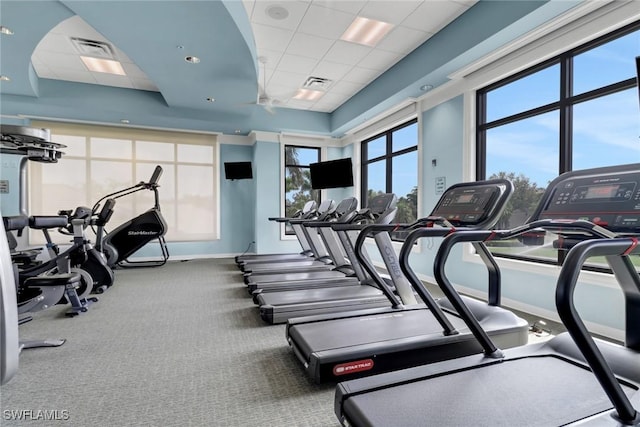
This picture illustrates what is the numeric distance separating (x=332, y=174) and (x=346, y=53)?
2.71 m

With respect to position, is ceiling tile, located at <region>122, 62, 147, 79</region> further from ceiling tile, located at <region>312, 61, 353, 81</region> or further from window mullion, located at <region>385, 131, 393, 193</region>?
window mullion, located at <region>385, 131, 393, 193</region>

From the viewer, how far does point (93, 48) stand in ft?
15.6

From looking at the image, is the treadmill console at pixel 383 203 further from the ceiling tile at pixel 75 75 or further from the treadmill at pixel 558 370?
the ceiling tile at pixel 75 75

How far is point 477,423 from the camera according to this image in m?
1.31

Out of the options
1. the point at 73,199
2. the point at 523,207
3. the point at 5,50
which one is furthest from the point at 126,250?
the point at 523,207

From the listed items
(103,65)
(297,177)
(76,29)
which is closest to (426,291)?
(76,29)

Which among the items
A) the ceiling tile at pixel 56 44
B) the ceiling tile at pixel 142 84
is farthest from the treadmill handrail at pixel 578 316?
the ceiling tile at pixel 142 84

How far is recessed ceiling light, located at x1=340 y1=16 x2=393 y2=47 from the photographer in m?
4.12

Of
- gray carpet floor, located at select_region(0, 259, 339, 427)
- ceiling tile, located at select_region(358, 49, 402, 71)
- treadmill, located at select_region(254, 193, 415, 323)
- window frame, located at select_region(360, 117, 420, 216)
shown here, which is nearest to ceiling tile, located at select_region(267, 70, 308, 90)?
ceiling tile, located at select_region(358, 49, 402, 71)

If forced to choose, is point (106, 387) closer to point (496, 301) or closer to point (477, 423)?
point (477, 423)

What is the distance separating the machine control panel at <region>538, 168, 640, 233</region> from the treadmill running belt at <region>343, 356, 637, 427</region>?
792 mm

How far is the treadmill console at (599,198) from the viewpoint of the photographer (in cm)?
148

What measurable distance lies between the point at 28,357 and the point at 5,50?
4.07 m

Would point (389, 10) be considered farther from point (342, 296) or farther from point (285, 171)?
point (285, 171)
